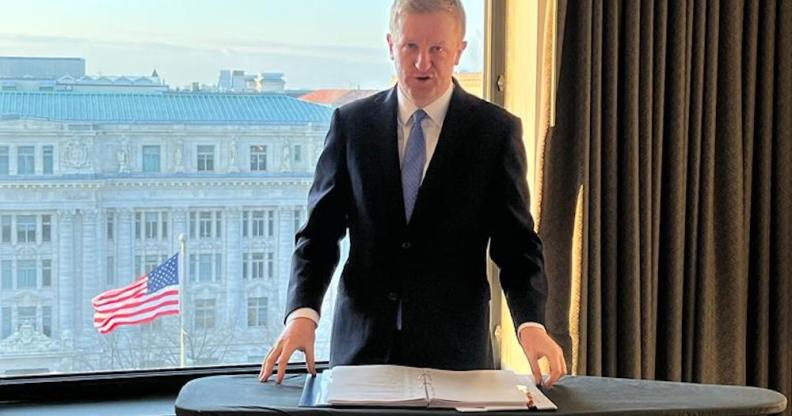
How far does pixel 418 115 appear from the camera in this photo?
1.53 meters

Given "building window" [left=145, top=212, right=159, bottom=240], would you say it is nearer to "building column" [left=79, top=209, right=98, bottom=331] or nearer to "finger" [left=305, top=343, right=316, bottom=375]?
"building column" [left=79, top=209, right=98, bottom=331]

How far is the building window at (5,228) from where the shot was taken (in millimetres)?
2113

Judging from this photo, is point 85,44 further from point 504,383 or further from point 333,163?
point 504,383

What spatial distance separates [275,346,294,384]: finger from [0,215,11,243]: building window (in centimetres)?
107

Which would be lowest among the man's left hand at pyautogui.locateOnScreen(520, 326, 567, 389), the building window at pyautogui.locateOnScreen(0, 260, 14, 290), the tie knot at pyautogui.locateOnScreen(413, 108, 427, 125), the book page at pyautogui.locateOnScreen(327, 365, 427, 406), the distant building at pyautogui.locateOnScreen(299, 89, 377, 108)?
the book page at pyautogui.locateOnScreen(327, 365, 427, 406)

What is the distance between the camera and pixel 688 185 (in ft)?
6.79

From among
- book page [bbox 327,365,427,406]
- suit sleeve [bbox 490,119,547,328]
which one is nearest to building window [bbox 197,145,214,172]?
suit sleeve [bbox 490,119,547,328]

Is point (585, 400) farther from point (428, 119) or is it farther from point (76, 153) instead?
point (76, 153)

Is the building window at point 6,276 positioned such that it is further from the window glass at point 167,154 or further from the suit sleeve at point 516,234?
the suit sleeve at point 516,234

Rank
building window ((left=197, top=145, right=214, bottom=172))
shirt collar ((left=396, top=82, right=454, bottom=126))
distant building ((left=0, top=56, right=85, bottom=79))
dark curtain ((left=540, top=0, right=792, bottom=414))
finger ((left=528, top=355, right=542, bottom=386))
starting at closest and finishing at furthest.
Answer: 1. finger ((left=528, top=355, right=542, bottom=386))
2. shirt collar ((left=396, top=82, right=454, bottom=126))
3. dark curtain ((left=540, top=0, right=792, bottom=414))
4. distant building ((left=0, top=56, right=85, bottom=79))
5. building window ((left=197, top=145, right=214, bottom=172))

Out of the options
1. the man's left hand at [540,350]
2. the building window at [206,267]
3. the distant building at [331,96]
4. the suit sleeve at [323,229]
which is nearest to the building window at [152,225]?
the building window at [206,267]

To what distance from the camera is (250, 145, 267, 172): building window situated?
223cm

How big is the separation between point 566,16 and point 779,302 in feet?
2.80

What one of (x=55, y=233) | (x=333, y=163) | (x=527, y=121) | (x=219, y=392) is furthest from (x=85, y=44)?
(x=219, y=392)
